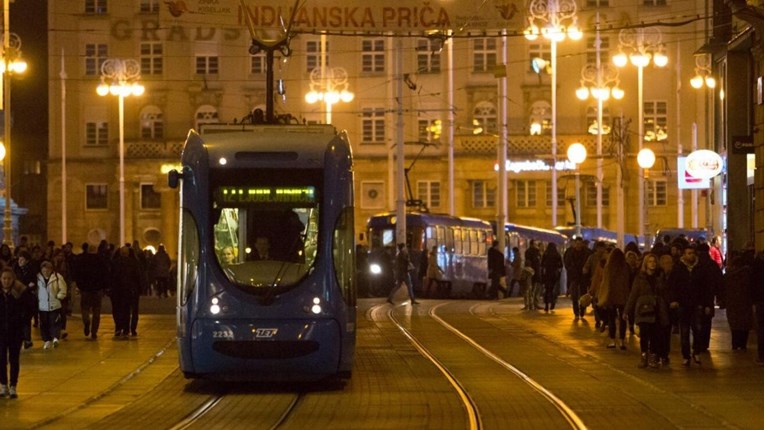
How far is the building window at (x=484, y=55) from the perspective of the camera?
270 ft

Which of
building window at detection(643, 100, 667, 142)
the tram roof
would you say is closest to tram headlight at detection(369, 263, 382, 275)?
building window at detection(643, 100, 667, 142)

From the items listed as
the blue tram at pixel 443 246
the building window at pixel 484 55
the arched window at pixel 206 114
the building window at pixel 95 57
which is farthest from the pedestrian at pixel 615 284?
the building window at pixel 95 57

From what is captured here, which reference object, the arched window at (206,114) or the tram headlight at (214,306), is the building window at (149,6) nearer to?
the arched window at (206,114)

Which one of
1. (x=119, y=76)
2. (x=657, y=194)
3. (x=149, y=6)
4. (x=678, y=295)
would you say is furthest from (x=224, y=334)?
(x=149, y=6)

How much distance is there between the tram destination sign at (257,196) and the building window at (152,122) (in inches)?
2580

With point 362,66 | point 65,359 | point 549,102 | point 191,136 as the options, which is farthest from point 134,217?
point 191,136

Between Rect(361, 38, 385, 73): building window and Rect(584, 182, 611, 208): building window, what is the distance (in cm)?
1208

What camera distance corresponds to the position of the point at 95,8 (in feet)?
269

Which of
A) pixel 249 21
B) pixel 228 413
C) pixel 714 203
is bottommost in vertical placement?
pixel 228 413

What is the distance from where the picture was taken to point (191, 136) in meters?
20.2

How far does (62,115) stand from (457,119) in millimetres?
19893

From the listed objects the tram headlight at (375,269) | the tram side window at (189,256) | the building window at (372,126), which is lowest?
the tram headlight at (375,269)

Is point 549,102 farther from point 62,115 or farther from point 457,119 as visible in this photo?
point 62,115

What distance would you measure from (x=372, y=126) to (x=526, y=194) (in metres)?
8.67
